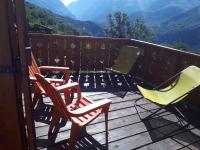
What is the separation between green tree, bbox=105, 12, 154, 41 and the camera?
8194cm

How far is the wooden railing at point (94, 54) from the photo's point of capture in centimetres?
682

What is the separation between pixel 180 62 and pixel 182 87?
1.26 meters

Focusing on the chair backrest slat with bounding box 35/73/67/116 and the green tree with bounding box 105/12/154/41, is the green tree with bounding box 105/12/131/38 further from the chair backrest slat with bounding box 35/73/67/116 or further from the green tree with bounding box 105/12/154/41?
the chair backrest slat with bounding box 35/73/67/116

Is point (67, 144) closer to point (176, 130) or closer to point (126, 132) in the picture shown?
point (126, 132)

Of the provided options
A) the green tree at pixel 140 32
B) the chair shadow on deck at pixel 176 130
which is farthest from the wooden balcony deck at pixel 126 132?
the green tree at pixel 140 32

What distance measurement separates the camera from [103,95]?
590 centimetres

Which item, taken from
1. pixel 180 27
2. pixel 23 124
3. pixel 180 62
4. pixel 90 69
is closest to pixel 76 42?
pixel 90 69

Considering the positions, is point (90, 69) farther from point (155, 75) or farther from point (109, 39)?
point (155, 75)

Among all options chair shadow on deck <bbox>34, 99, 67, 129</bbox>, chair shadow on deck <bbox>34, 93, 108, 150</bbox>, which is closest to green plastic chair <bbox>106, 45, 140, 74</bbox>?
chair shadow on deck <bbox>34, 99, 67, 129</bbox>

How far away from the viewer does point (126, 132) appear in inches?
167

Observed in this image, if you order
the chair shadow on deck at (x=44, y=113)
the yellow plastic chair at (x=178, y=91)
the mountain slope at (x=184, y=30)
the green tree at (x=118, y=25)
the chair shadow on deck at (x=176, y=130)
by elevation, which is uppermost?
the yellow plastic chair at (x=178, y=91)

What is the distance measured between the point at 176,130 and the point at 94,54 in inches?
144

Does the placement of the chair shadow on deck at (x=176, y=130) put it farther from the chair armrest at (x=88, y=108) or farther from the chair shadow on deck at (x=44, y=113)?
the chair shadow on deck at (x=44, y=113)

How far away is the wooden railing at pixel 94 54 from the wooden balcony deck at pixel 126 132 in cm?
173
